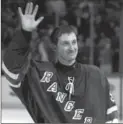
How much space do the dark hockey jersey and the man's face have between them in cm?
8

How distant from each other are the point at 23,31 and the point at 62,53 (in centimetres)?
21

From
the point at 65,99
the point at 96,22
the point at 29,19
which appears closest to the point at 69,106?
the point at 65,99

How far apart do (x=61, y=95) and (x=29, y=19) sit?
333mm

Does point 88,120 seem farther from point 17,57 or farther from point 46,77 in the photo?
point 17,57

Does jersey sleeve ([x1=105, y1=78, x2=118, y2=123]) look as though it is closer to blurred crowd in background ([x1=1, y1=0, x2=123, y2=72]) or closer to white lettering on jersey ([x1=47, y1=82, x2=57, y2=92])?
white lettering on jersey ([x1=47, y1=82, x2=57, y2=92])

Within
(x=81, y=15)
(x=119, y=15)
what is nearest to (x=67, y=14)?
(x=81, y=15)

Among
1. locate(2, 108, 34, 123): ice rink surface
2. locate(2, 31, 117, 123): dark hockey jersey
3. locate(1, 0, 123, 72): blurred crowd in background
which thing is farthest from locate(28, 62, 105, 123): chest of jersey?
locate(1, 0, 123, 72): blurred crowd in background

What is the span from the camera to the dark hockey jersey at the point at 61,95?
178 centimetres

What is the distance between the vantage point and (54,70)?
72.7 inches

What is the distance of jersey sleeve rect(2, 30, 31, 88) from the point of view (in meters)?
1.72

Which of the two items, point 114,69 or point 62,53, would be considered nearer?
point 62,53

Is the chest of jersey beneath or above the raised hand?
beneath

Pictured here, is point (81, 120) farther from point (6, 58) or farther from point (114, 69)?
point (114, 69)

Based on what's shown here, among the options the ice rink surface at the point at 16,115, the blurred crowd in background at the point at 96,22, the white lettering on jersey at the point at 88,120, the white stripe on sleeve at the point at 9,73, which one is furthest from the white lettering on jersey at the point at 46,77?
the blurred crowd in background at the point at 96,22
